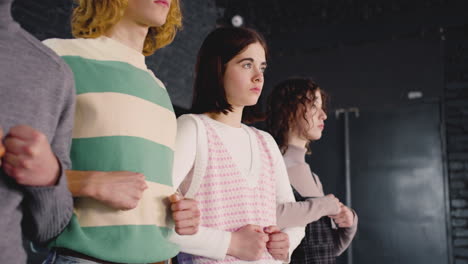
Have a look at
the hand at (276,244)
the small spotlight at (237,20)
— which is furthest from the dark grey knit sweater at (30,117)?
the small spotlight at (237,20)

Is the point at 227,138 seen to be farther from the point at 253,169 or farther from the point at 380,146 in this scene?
the point at 380,146

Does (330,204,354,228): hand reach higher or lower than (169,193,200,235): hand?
lower

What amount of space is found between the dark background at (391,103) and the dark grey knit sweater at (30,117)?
3.46m

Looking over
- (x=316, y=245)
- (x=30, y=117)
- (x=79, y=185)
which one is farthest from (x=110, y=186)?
(x=316, y=245)

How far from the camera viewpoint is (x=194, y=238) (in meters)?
1.12

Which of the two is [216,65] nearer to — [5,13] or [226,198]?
[226,198]

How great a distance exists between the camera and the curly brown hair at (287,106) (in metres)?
2.01

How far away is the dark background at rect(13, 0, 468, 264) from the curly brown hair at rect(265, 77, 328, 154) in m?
2.31

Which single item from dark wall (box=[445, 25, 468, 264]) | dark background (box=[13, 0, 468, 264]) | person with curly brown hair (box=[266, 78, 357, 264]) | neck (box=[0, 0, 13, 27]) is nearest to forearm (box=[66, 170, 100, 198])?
neck (box=[0, 0, 13, 27])

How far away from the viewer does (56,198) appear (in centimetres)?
72

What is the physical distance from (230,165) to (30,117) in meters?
0.65

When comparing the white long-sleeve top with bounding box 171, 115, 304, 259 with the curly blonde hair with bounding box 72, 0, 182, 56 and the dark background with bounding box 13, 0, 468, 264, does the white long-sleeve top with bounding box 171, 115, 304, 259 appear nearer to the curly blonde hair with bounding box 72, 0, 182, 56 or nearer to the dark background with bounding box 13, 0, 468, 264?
the curly blonde hair with bounding box 72, 0, 182, 56

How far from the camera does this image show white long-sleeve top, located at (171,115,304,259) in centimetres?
114

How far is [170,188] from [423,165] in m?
4.25
